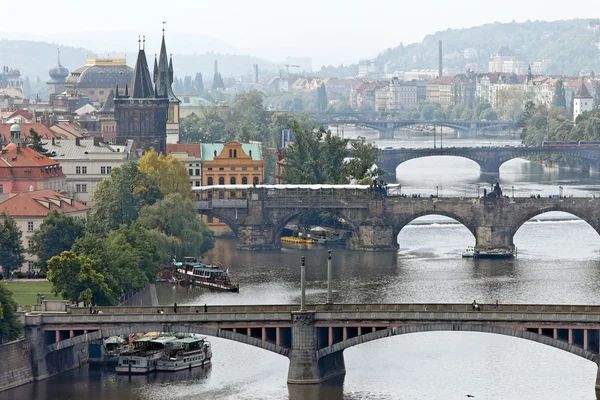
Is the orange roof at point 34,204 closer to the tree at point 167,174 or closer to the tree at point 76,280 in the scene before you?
the tree at point 167,174

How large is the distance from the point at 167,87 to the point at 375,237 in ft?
141

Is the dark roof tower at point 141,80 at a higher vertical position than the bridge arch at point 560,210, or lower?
higher

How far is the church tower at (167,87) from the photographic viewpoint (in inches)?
7180

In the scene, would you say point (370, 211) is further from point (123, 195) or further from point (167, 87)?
point (167, 87)

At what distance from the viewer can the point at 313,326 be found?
89312mm

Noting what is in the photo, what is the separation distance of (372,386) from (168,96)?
96.4 m

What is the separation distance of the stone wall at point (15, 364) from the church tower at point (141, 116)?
7887 centimetres

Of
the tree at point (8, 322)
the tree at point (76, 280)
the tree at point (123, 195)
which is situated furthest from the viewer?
the tree at point (123, 195)

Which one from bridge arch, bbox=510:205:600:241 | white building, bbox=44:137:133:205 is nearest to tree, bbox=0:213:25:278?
white building, bbox=44:137:133:205

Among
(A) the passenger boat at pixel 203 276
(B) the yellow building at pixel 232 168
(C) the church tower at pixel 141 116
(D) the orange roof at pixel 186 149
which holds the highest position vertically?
(C) the church tower at pixel 141 116

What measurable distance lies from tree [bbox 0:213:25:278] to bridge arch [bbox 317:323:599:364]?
2817 cm

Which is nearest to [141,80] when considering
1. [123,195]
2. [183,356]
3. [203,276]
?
[123,195]

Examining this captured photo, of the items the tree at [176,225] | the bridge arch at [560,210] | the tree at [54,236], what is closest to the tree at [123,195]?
the tree at [176,225]

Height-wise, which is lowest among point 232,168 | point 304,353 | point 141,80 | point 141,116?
point 304,353
